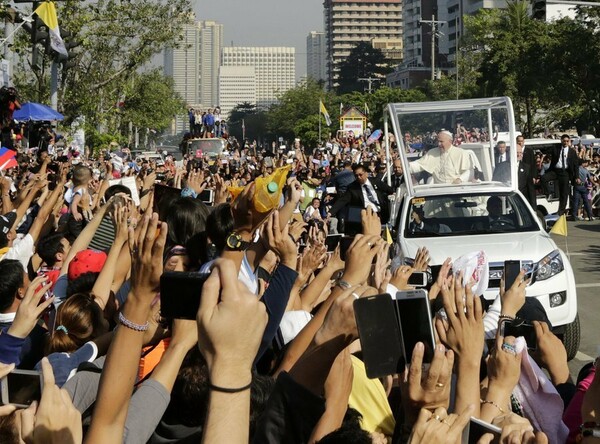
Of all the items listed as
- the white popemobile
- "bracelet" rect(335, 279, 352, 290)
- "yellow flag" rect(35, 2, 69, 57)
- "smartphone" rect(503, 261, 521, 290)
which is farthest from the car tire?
"yellow flag" rect(35, 2, 69, 57)

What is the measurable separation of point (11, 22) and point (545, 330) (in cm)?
1894

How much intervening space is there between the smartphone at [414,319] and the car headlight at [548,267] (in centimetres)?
661

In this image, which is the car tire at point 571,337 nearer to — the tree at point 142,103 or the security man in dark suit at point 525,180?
the security man in dark suit at point 525,180

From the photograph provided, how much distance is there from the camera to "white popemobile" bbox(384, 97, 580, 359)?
969cm

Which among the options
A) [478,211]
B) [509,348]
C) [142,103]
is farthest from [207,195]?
[142,103]

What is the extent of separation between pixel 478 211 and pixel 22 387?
28.6 ft

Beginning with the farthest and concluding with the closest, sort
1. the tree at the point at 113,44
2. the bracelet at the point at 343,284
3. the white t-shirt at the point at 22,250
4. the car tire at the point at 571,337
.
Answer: the tree at the point at 113,44 → the car tire at the point at 571,337 → the white t-shirt at the point at 22,250 → the bracelet at the point at 343,284

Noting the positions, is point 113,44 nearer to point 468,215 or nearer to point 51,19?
point 51,19

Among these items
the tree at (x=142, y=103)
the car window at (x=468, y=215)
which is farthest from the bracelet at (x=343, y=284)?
the tree at (x=142, y=103)

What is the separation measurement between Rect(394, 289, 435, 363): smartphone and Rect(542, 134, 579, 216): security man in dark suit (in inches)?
778

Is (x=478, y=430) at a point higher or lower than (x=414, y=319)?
lower

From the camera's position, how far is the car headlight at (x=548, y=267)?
9695mm

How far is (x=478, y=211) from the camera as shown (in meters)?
11.7

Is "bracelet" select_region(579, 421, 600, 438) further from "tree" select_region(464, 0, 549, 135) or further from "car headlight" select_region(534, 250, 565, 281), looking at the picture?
"tree" select_region(464, 0, 549, 135)
